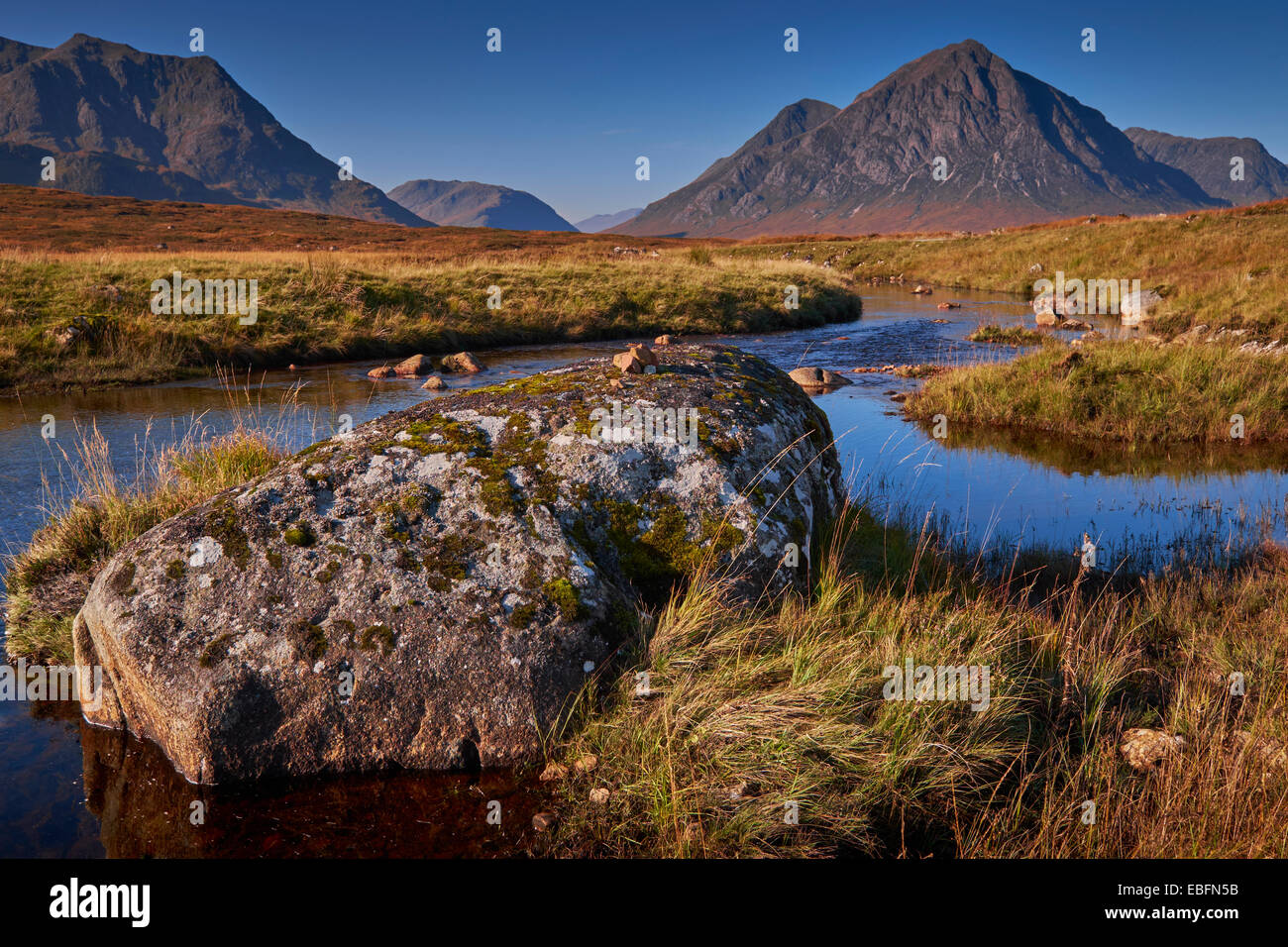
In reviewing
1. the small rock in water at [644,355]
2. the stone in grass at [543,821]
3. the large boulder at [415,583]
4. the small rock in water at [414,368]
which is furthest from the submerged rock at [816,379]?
the stone in grass at [543,821]

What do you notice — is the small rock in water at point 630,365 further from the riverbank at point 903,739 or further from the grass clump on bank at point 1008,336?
the grass clump on bank at point 1008,336

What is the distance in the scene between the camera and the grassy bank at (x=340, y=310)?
663 inches

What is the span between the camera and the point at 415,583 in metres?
3.81

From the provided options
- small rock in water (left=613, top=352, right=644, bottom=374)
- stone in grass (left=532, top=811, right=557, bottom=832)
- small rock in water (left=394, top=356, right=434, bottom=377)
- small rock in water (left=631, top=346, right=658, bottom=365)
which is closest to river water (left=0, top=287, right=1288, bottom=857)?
stone in grass (left=532, top=811, right=557, bottom=832)

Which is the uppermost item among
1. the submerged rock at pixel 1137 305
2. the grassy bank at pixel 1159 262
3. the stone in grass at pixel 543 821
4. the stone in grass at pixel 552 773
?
the grassy bank at pixel 1159 262

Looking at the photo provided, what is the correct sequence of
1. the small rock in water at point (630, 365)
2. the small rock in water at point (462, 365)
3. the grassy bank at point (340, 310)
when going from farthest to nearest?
the small rock in water at point (462, 365)
the grassy bank at point (340, 310)
the small rock in water at point (630, 365)

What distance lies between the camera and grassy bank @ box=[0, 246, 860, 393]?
55.2 ft

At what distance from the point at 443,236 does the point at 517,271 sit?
54250 millimetres

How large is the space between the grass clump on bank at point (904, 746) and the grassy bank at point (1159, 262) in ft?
57.3

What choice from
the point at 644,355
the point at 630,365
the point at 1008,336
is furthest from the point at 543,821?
the point at 1008,336

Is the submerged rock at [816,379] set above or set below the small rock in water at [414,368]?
below

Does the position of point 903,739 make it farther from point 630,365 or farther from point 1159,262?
point 1159,262

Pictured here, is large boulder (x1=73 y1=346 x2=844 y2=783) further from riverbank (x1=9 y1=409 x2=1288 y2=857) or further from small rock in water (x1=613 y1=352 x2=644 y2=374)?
small rock in water (x1=613 y1=352 x2=644 y2=374)

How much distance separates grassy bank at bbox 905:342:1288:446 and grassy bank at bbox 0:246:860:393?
13296mm
